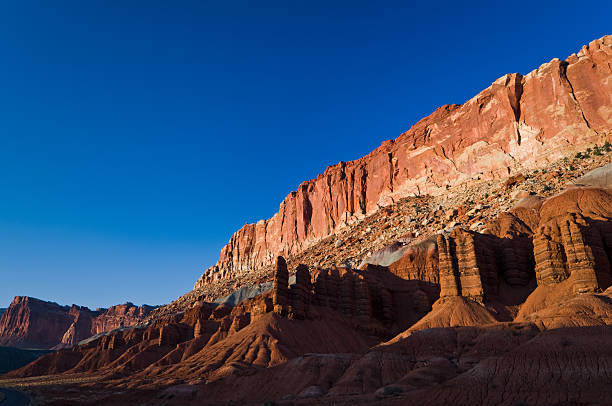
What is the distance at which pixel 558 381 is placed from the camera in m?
23.2

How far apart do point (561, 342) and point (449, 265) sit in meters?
25.0

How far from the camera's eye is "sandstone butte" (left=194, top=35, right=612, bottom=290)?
96750mm

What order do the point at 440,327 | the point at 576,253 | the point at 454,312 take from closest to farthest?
1. the point at 440,327
2. the point at 576,253
3. the point at 454,312

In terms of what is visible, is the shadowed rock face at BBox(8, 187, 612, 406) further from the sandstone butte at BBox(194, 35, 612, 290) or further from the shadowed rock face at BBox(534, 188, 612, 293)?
the sandstone butte at BBox(194, 35, 612, 290)

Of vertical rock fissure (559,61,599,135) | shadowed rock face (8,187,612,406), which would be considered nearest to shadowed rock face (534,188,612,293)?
shadowed rock face (8,187,612,406)

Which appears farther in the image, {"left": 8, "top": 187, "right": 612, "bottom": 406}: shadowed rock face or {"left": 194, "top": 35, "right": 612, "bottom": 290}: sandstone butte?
{"left": 194, "top": 35, "right": 612, "bottom": 290}: sandstone butte

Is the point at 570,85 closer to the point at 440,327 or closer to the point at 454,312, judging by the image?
the point at 454,312

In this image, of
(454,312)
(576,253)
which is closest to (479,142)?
(576,253)

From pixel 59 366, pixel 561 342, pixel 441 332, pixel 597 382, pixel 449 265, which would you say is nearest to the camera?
pixel 597 382

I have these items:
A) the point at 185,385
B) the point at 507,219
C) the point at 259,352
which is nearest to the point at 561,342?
the point at 259,352

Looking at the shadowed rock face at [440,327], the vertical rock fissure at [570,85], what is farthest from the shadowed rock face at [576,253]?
the vertical rock fissure at [570,85]

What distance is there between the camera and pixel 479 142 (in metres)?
118

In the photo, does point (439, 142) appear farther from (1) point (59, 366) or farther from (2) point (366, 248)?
(1) point (59, 366)

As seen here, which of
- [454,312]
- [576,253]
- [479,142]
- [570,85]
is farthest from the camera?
[479,142]
